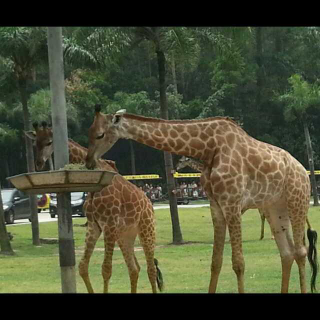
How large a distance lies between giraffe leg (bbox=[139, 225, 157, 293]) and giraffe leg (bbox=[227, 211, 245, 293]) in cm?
131

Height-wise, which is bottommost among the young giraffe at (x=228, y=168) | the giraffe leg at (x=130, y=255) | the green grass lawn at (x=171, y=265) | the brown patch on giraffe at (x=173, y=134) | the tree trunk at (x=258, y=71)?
the green grass lawn at (x=171, y=265)

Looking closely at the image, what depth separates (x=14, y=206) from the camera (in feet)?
99.8

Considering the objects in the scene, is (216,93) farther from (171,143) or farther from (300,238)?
(171,143)

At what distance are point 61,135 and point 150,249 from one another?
2.95 meters

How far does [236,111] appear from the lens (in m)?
50.0

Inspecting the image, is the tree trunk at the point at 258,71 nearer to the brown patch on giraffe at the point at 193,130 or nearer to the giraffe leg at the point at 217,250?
the brown patch on giraffe at the point at 193,130

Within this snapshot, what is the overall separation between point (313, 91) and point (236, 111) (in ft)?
44.7

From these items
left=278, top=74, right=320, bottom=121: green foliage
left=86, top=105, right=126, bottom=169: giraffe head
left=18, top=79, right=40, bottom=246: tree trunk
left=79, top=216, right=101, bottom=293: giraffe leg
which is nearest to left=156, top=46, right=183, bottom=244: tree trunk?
left=18, top=79, right=40, bottom=246: tree trunk

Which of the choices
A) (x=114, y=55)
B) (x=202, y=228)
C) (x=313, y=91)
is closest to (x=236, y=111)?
(x=313, y=91)

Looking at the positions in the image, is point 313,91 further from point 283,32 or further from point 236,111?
point 283,32

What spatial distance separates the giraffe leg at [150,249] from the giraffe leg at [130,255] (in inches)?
6.0

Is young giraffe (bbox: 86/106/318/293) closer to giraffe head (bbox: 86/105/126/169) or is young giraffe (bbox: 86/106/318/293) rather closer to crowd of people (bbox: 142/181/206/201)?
giraffe head (bbox: 86/105/126/169)

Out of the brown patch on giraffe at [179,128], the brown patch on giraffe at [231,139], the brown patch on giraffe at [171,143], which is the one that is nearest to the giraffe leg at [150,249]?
the brown patch on giraffe at [171,143]

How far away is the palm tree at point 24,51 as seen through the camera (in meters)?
20.5
